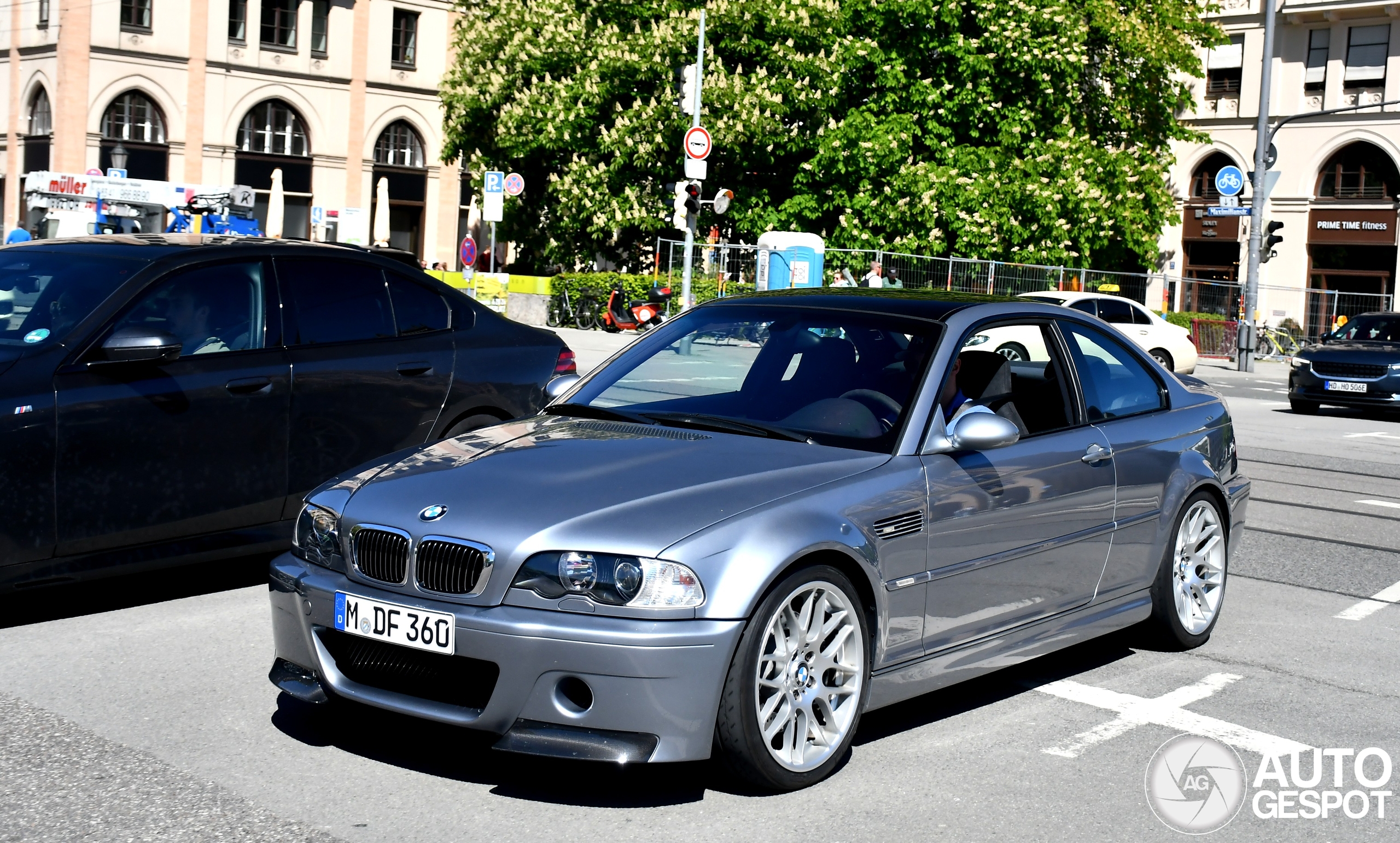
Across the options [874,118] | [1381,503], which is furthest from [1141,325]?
[1381,503]

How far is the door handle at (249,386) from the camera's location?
265 inches

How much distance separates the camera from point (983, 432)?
5.00 metres

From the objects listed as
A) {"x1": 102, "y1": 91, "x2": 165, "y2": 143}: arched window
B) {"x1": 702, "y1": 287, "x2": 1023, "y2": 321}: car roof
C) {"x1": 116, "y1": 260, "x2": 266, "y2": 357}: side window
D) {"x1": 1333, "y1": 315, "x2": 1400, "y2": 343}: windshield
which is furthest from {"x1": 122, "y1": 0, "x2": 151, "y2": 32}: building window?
{"x1": 702, "y1": 287, "x2": 1023, "y2": 321}: car roof

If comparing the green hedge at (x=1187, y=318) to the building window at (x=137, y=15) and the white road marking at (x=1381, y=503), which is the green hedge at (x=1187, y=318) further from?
the building window at (x=137, y=15)

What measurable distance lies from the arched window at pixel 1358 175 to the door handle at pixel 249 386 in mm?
47829

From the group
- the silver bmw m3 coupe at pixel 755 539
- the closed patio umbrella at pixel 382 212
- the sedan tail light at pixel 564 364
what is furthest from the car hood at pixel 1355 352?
the closed patio umbrella at pixel 382 212

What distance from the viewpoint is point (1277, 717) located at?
5562 mm

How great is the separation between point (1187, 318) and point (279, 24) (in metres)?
33.6

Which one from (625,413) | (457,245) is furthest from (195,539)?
(457,245)

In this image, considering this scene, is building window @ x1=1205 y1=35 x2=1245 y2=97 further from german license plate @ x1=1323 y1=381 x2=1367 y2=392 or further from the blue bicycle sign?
german license plate @ x1=1323 y1=381 x2=1367 y2=392

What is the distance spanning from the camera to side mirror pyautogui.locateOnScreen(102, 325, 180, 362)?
623 cm

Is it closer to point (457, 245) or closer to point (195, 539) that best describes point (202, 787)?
point (195, 539)

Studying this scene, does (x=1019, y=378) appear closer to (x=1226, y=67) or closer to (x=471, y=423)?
(x=471, y=423)

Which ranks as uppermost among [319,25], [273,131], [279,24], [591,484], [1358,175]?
[319,25]
